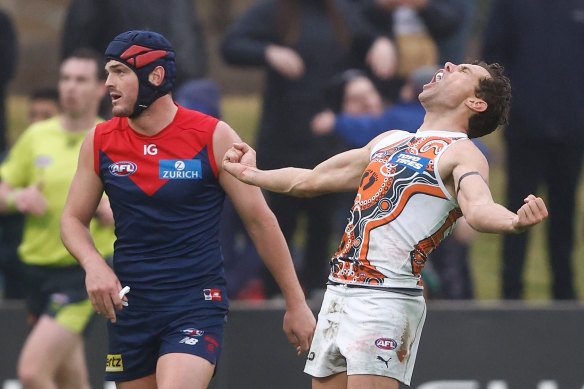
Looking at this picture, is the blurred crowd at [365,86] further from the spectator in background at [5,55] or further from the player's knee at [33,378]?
the player's knee at [33,378]

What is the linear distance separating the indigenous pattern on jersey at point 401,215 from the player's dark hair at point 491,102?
162 mm

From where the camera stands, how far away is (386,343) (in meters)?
4.92

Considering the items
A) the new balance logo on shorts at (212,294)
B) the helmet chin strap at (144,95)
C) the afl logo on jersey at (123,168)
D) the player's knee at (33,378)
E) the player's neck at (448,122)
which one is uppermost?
the helmet chin strap at (144,95)

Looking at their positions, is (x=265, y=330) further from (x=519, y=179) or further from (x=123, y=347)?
(x=123, y=347)

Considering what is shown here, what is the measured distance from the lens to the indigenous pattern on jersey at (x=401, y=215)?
16.1 feet

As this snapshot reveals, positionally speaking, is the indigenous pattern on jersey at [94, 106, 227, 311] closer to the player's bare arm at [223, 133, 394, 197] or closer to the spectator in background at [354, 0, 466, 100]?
the player's bare arm at [223, 133, 394, 197]

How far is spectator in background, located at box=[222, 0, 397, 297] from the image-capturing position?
9016 millimetres

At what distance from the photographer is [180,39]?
9305 millimetres

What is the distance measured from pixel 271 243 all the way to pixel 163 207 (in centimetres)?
59

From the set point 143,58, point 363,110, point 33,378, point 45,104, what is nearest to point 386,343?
point 143,58

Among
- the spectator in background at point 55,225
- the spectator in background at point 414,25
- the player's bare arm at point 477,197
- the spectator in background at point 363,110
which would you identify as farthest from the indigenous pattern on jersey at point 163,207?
the spectator in background at point 414,25

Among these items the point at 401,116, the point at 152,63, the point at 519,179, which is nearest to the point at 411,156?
the point at 152,63

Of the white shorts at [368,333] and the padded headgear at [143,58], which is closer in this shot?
the white shorts at [368,333]

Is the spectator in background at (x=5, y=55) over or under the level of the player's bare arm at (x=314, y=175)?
over
